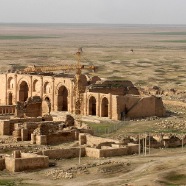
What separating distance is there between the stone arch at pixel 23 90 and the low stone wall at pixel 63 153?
27.8 meters

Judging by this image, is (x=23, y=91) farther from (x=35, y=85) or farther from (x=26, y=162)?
(x=26, y=162)

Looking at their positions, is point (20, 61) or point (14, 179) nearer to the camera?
point (14, 179)

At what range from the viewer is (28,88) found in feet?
228

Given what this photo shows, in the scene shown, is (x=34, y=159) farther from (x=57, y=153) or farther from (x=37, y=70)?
(x=37, y=70)

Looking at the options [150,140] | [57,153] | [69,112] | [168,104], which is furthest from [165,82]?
[57,153]

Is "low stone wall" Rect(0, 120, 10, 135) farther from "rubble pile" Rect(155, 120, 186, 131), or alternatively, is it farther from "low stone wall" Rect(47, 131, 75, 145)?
"rubble pile" Rect(155, 120, 186, 131)

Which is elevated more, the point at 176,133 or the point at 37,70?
the point at 37,70

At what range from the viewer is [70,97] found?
64750 mm

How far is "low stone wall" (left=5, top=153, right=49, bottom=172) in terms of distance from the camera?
38000 millimetres

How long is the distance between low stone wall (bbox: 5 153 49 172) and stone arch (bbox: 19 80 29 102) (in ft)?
100

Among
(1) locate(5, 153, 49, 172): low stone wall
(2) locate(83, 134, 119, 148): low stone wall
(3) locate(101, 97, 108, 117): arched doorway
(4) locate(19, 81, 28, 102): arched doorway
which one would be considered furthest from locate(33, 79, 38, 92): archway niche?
(1) locate(5, 153, 49, 172): low stone wall

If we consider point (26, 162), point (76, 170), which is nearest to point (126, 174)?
point (76, 170)

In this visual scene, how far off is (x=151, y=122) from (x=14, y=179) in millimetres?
23988

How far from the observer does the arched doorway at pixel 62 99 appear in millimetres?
66375
